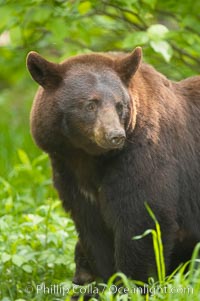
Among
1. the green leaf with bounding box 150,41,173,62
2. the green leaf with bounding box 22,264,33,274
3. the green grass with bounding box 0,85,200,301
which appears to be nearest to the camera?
the green grass with bounding box 0,85,200,301

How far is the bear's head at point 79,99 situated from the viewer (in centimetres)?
591

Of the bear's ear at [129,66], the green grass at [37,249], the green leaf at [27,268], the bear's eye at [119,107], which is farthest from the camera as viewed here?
the green leaf at [27,268]

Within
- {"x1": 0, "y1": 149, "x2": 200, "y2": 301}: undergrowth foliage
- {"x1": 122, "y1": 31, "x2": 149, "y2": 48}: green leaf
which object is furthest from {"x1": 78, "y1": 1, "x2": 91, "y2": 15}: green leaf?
{"x1": 0, "y1": 149, "x2": 200, "y2": 301}: undergrowth foliage

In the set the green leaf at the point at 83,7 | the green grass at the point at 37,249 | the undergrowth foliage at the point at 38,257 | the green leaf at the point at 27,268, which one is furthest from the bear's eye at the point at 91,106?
the green leaf at the point at 83,7

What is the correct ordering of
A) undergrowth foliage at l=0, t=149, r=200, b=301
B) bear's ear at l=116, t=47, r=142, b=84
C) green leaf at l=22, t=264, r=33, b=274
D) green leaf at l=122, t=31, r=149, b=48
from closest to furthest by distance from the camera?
bear's ear at l=116, t=47, r=142, b=84 < undergrowth foliage at l=0, t=149, r=200, b=301 < green leaf at l=22, t=264, r=33, b=274 < green leaf at l=122, t=31, r=149, b=48

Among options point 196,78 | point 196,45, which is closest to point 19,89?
point 196,45

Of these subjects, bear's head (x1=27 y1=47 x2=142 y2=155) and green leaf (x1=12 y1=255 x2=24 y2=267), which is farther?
green leaf (x1=12 y1=255 x2=24 y2=267)

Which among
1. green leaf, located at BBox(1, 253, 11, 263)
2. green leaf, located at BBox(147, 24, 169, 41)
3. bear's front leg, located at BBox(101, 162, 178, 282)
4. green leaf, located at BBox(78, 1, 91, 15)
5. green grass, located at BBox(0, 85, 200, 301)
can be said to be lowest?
green grass, located at BBox(0, 85, 200, 301)

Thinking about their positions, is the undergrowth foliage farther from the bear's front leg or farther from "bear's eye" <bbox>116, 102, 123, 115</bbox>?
"bear's eye" <bbox>116, 102, 123, 115</bbox>

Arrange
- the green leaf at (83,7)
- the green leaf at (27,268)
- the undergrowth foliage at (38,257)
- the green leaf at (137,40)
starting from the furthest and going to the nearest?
the green leaf at (83,7) → the green leaf at (137,40) → the green leaf at (27,268) → the undergrowth foliage at (38,257)

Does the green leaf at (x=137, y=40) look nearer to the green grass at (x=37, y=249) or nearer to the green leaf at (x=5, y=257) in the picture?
the green grass at (x=37, y=249)

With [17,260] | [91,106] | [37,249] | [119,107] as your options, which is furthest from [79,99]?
[37,249]

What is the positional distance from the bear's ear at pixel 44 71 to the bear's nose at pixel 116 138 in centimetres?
68

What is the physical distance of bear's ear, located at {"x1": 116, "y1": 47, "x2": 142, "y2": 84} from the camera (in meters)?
6.06
